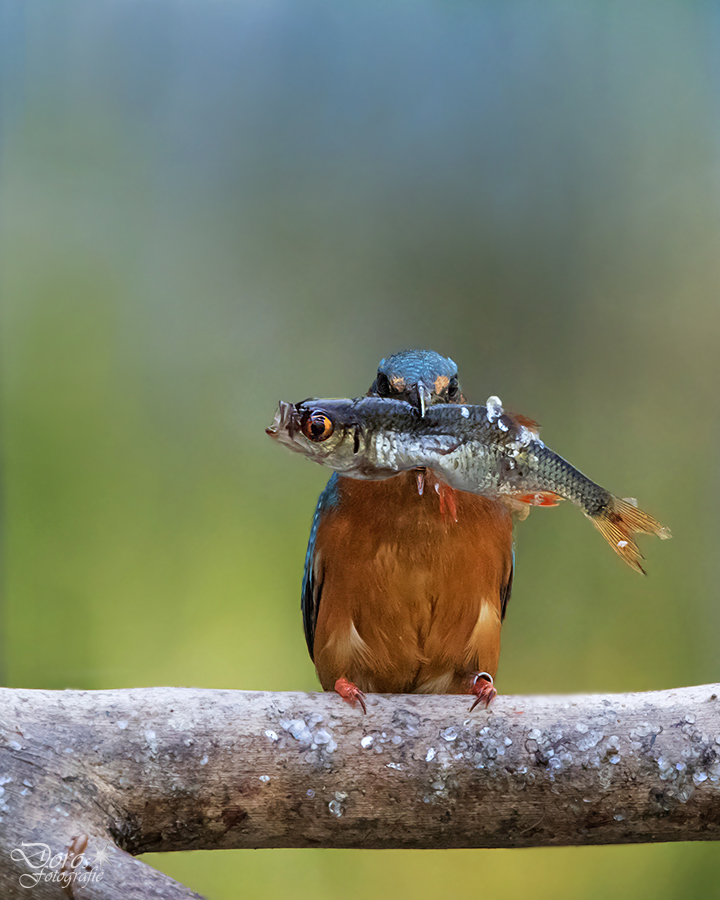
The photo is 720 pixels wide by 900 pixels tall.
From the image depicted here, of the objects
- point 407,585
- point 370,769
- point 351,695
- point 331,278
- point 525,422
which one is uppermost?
point 331,278

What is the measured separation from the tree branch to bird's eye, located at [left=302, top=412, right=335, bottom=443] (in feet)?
2.20

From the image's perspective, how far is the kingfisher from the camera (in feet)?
6.56

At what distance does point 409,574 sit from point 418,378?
54cm

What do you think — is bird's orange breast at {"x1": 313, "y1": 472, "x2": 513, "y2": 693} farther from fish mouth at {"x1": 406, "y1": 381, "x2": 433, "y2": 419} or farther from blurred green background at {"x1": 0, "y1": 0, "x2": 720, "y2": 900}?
blurred green background at {"x1": 0, "y1": 0, "x2": 720, "y2": 900}

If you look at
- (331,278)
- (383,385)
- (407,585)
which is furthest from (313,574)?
(331,278)

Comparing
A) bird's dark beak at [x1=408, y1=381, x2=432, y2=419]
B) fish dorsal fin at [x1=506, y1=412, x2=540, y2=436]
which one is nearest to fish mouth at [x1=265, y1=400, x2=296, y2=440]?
bird's dark beak at [x1=408, y1=381, x2=432, y2=419]

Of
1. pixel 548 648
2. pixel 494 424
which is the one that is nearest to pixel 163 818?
pixel 494 424

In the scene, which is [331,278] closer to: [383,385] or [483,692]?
[383,385]

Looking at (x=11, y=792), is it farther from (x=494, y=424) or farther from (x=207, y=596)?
(x=207, y=596)

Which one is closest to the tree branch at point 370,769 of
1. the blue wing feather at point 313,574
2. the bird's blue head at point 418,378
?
the blue wing feather at point 313,574

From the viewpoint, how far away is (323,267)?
3.61 meters

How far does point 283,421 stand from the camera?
4.75ft

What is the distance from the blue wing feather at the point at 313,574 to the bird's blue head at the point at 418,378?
33cm

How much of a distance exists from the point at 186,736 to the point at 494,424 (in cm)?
96
